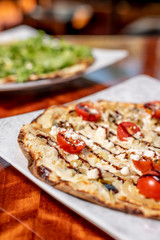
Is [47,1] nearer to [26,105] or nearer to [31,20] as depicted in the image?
[31,20]

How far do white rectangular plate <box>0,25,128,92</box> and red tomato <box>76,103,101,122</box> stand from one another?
96 cm

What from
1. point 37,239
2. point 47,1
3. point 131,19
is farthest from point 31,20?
point 37,239

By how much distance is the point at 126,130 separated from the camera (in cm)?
305

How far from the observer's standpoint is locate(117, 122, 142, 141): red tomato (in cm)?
301

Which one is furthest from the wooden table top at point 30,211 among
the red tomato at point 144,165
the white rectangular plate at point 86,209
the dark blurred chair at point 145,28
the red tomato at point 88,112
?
the dark blurred chair at point 145,28

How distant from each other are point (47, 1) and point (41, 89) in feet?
34.0

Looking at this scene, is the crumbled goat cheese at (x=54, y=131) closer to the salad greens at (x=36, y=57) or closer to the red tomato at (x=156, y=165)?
the red tomato at (x=156, y=165)

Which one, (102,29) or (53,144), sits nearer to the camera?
(53,144)

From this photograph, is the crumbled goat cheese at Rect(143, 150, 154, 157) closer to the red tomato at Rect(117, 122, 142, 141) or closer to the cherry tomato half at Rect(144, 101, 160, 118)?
the red tomato at Rect(117, 122, 142, 141)

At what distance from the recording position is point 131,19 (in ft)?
40.1

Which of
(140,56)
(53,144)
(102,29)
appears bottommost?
(102,29)

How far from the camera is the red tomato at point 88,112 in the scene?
3.30 metres

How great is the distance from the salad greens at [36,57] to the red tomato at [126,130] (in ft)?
5.39

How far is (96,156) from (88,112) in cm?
72
